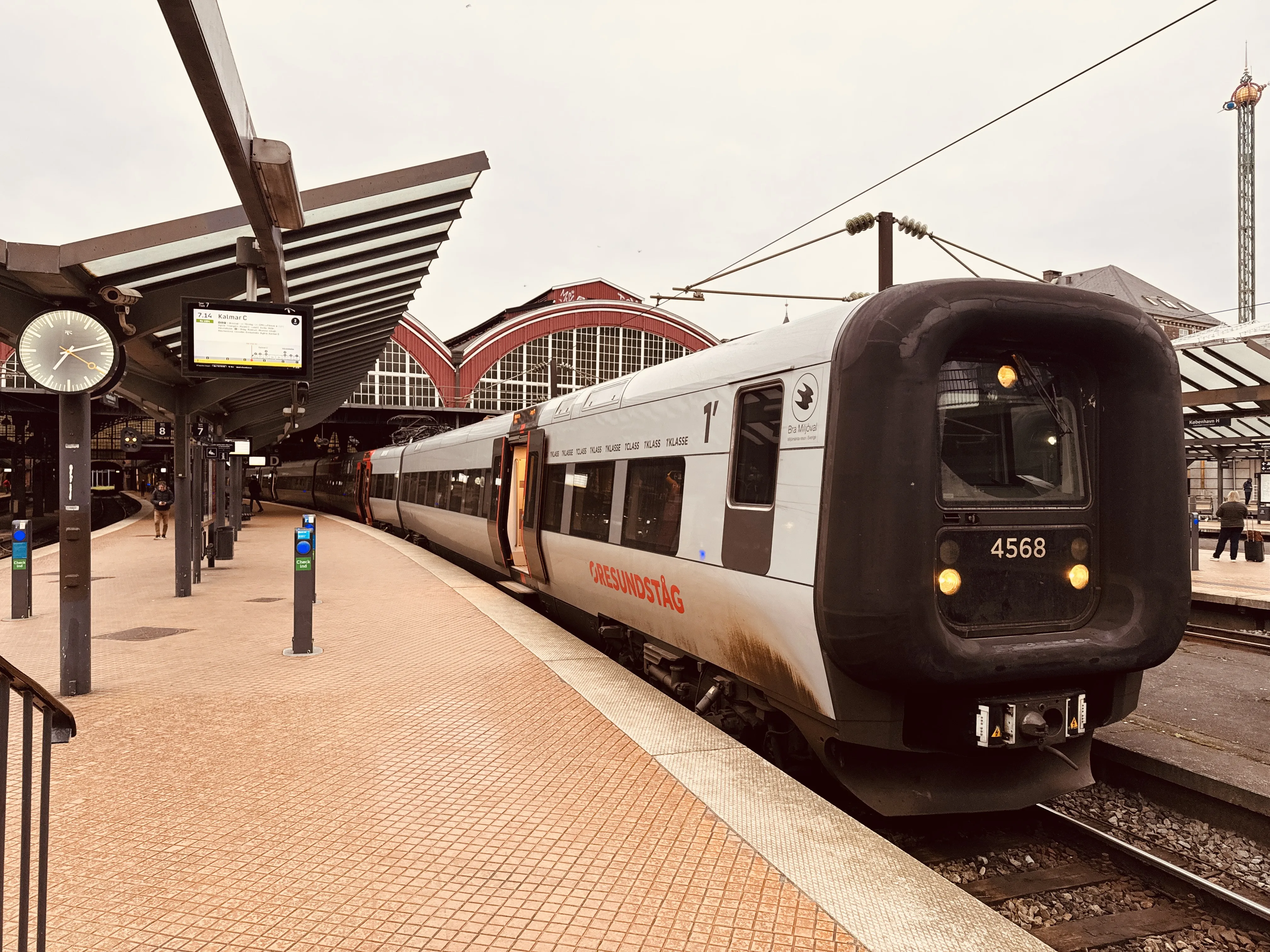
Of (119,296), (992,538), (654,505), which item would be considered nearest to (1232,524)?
(654,505)

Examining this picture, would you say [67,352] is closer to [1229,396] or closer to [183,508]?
[183,508]

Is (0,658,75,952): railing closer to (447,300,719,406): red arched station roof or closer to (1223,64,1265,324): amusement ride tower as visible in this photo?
(447,300,719,406): red arched station roof

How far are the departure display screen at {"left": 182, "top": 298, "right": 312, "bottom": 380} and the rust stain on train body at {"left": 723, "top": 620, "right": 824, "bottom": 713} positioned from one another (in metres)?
5.66

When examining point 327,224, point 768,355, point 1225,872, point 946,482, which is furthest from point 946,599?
point 327,224

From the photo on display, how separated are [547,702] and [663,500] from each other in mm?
1723

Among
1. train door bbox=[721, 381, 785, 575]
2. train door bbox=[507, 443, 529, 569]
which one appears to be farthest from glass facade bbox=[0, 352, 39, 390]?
train door bbox=[721, 381, 785, 575]

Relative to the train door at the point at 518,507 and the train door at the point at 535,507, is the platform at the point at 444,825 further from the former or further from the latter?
the train door at the point at 518,507

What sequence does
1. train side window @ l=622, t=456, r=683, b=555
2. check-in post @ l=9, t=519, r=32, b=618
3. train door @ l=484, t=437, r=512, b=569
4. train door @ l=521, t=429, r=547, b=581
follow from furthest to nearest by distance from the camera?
train door @ l=484, t=437, r=512, b=569 → check-in post @ l=9, t=519, r=32, b=618 → train door @ l=521, t=429, r=547, b=581 → train side window @ l=622, t=456, r=683, b=555

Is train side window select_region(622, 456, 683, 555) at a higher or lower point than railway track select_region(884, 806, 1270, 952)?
higher

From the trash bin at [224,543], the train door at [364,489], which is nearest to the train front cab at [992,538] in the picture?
the trash bin at [224,543]

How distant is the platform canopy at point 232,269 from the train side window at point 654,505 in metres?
4.19

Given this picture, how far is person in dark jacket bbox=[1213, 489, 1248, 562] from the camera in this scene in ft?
54.2

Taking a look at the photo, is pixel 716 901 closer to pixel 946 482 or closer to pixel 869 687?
pixel 869 687

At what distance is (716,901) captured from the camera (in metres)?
3.41
